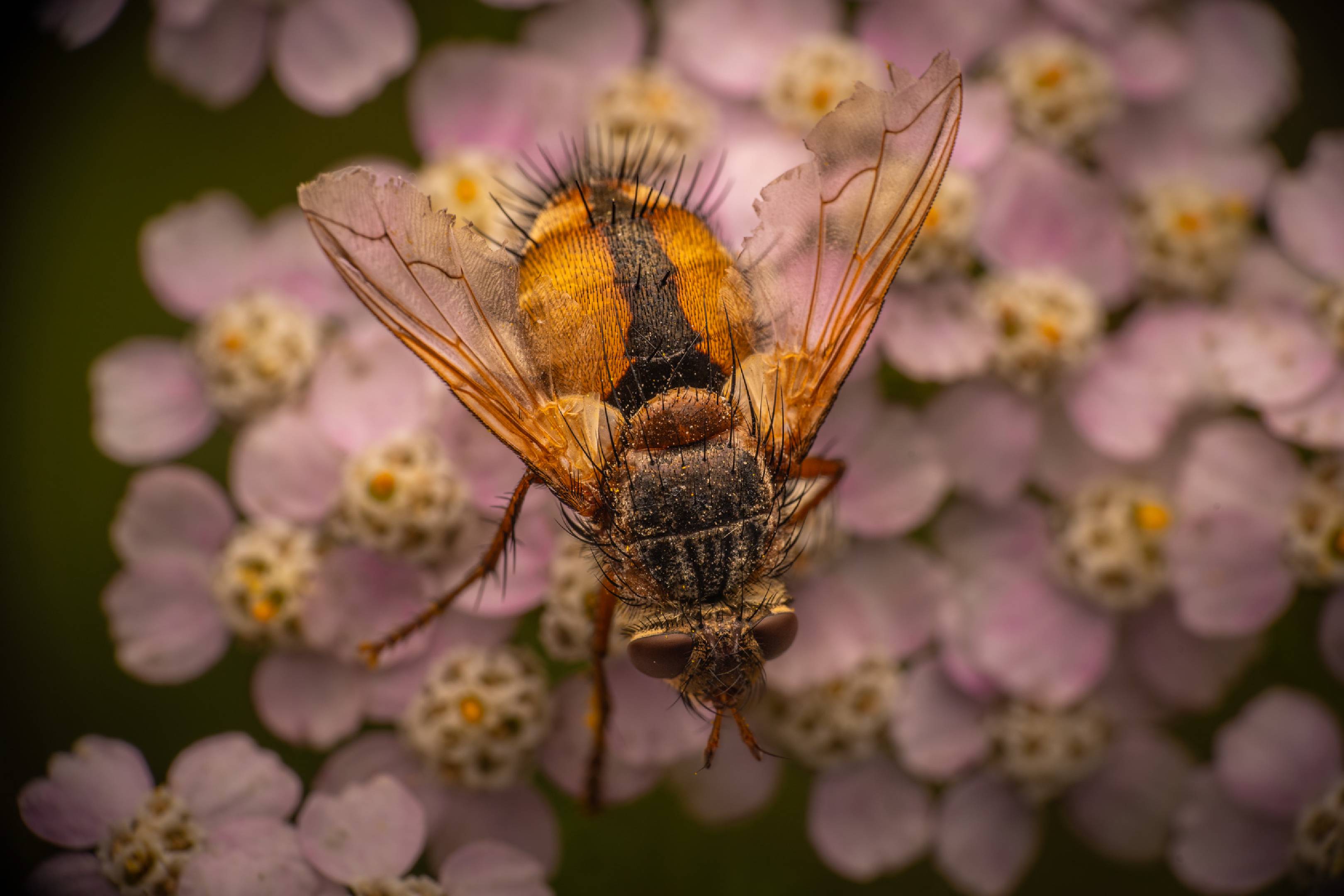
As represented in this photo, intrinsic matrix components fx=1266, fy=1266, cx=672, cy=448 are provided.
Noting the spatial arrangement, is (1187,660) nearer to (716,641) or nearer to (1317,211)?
(1317,211)

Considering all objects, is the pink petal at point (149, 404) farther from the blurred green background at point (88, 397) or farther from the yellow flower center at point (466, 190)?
the yellow flower center at point (466, 190)

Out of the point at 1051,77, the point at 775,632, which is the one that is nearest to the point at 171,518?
the point at 775,632

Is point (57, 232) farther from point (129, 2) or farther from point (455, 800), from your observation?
point (455, 800)

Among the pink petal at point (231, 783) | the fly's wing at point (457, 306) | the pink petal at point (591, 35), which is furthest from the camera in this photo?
the pink petal at point (591, 35)

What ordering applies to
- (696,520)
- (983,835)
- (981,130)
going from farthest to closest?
(981,130), (983,835), (696,520)

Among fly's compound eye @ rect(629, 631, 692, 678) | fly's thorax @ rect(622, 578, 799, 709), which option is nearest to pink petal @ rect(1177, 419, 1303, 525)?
fly's thorax @ rect(622, 578, 799, 709)

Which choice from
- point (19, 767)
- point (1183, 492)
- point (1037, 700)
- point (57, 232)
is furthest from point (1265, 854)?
point (57, 232)

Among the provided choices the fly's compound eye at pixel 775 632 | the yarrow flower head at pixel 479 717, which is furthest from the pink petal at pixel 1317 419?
the yarrow flower head at pixel 479 717
